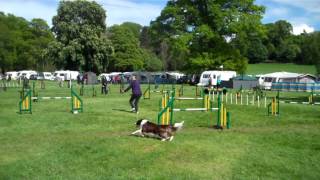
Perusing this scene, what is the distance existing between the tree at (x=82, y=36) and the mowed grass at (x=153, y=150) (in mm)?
59869

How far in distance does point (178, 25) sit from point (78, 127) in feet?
159

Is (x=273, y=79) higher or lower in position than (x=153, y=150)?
higher

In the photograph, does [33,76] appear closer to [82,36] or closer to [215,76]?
[82,36]

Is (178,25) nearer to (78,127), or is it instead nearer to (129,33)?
(129,33)

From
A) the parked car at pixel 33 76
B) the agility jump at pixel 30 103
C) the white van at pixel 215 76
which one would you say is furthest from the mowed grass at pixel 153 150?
the parked car at pixel 33 76

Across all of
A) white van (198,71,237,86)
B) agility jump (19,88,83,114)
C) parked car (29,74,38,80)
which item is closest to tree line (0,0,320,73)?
white van (198,71,237,86)

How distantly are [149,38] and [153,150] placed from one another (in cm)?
7426

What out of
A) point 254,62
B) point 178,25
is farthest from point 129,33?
point 254,62

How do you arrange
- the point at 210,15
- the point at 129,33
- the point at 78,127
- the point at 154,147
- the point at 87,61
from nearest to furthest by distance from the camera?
1. the point at 154,147
2. the point at 78,127
3. the point at 210,15
4. the point at 87,61
5. the point at 129,33

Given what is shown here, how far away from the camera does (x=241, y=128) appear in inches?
702

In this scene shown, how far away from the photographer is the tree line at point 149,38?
63656mm

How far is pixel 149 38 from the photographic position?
8588 centimetres

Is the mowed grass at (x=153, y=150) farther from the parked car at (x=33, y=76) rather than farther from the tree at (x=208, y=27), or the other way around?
the parked car at (x=33, y=76)

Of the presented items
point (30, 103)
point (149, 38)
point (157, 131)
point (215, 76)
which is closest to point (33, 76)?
point (149, 38)
